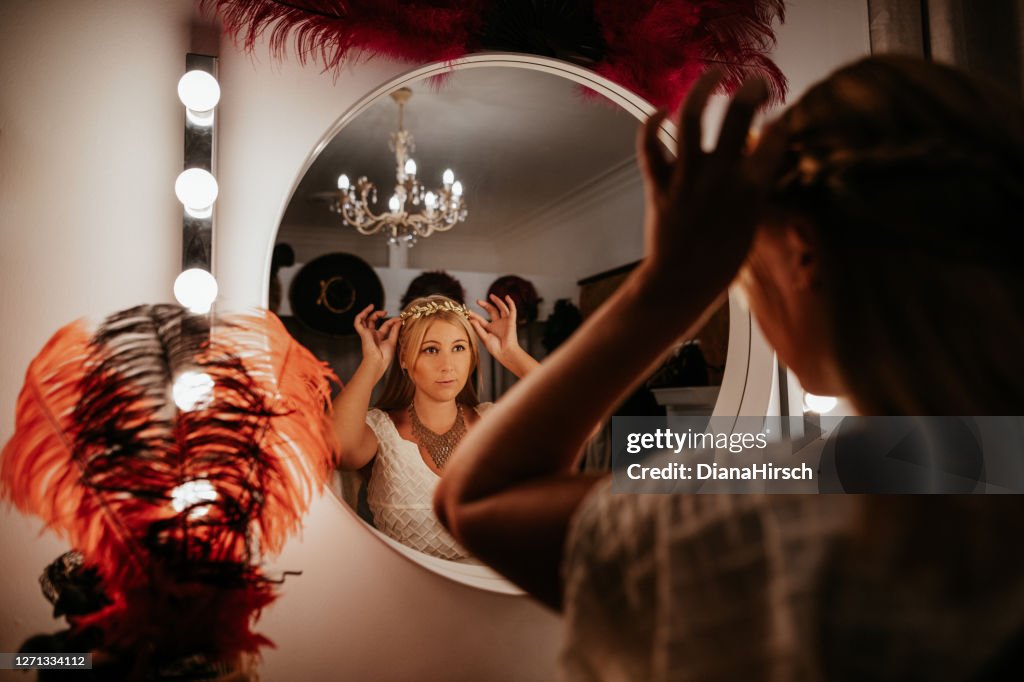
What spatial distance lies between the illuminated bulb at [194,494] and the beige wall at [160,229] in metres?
0.24

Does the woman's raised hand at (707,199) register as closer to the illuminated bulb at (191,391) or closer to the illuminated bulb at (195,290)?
the illuminated bulb at (191,391)

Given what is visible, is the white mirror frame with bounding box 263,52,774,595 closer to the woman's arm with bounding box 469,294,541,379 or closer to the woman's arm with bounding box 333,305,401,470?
the woman's arm with bounding box 333,305,401,470

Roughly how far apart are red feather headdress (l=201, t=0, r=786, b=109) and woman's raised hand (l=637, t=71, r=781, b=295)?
72 cm

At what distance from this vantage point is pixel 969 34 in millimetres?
1167

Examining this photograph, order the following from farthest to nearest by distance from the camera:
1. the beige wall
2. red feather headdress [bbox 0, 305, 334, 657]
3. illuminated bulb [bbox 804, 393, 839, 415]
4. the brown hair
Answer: illuminated bulb [bbox 804, 393, 839, 415], the beige wall, red feather headdress [bbox 0, 305, 334, 657], the brown hair

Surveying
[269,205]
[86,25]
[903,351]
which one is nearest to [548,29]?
[269,205]

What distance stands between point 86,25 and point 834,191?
89 cm

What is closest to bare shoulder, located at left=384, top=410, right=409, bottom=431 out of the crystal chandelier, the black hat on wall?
the black hat on wall

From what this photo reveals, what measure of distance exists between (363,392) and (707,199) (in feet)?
2.16

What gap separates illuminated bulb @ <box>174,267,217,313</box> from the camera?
0.80 m

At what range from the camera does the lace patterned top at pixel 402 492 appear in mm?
875

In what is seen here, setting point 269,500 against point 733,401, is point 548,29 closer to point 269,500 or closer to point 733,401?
point 733,401

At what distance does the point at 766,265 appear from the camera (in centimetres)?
32

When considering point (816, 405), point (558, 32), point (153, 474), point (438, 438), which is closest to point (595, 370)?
point (153, 474)
